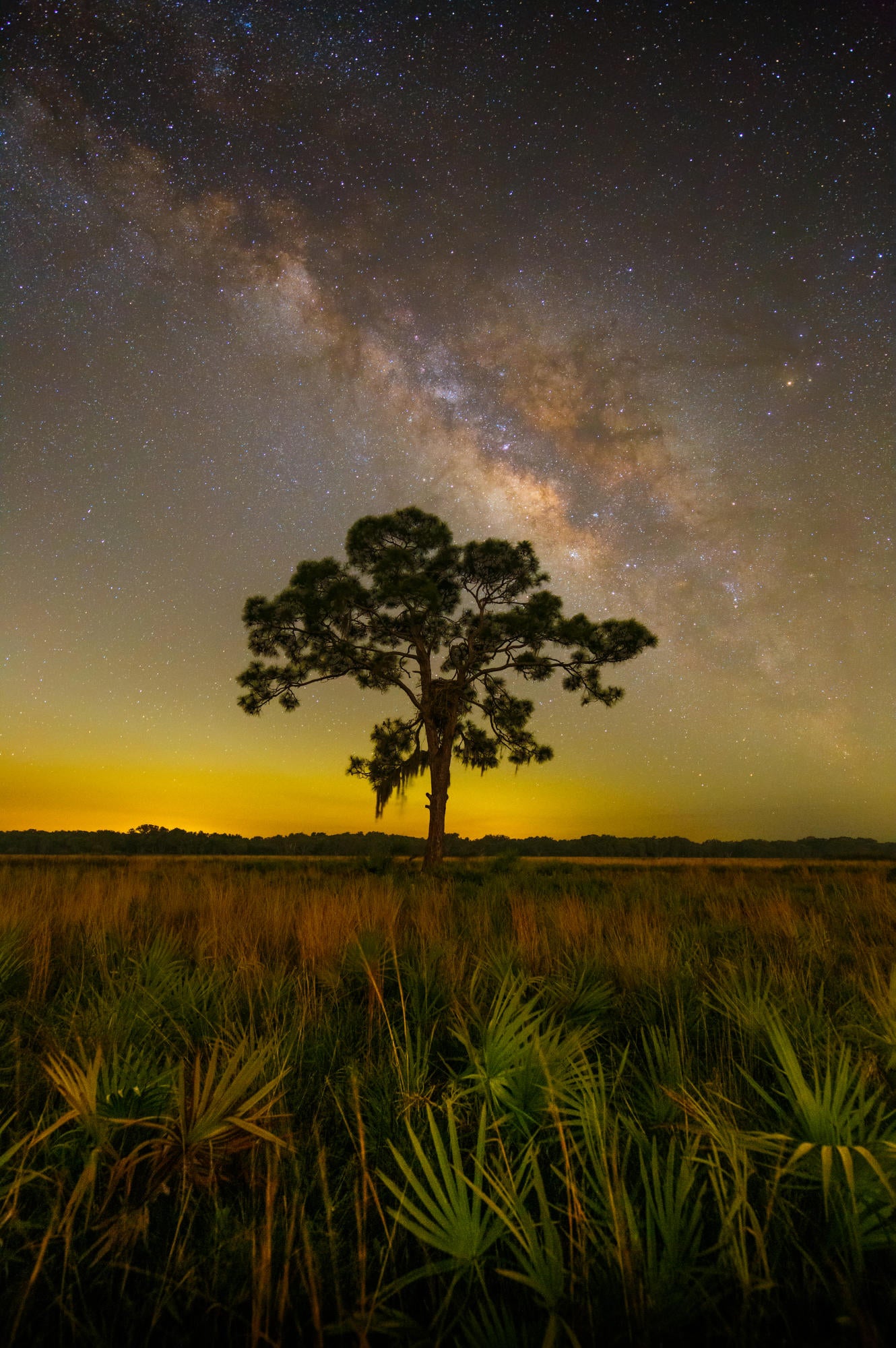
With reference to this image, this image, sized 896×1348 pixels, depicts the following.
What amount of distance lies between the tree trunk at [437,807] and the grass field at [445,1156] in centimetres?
1415

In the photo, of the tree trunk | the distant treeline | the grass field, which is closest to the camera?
the grass field

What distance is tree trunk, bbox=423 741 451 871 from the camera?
17.8 metres

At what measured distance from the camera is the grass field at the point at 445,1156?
112 centimetres

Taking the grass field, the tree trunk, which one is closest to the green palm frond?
the grass field

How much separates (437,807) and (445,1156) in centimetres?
1681

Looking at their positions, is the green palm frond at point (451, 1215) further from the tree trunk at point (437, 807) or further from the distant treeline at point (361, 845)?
the distant treeline at point (361, 845)

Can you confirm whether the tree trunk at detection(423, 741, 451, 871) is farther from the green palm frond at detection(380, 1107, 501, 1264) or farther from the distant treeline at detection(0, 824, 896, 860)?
the distant treeline at detection(0, 824, 896, 860)

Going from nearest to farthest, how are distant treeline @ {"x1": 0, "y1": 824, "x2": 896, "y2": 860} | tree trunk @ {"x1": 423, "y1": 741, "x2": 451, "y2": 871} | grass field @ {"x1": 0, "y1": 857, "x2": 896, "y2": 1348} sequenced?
grass field @ {"x1": 0, "y1": 857, "x2": 896, "y2": 1348}, tree trunk @ {"x1": 423, "y1": 741, "x2": 451, "y2": 871}, distant treeline @ {"x1": 0, "y1": 824, "x2": 896, "y2": 860}

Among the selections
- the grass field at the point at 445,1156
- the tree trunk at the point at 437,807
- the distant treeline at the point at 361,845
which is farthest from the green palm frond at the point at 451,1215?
the distant treeline at the point at 361,845

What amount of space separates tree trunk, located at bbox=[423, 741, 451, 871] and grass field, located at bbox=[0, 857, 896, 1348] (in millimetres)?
14147

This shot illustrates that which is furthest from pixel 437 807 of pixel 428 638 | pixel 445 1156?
pixel 445 1156

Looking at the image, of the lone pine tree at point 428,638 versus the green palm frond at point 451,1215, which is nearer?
the green palm frond at point 451,1215

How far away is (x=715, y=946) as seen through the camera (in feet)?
16.4

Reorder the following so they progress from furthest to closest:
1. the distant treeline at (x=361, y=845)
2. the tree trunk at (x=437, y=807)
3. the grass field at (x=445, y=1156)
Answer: the distant treeline at (x=361, y=845), the tree trunk at (x=437, y=807), the grass field at (x=445, y=1156)
